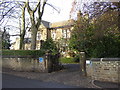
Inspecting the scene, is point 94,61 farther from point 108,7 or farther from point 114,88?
point 108,7

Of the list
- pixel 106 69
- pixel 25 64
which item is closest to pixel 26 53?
pixel 25 64

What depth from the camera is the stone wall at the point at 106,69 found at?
8.74m

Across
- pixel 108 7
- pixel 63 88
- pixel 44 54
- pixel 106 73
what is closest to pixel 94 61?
pixel 106 73

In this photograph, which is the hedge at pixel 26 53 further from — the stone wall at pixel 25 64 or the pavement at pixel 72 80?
the pavement at pixel 72 80

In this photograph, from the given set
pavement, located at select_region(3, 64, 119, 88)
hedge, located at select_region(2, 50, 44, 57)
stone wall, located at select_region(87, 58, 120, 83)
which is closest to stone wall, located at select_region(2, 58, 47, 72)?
hedge, located at select_region(2, 50, 44, 57)

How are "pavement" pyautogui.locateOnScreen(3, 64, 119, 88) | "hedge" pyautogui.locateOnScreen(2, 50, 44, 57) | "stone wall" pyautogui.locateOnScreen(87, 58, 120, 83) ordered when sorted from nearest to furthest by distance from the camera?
1. "pavement" pyautogui.locateOnScreen(3, 64, 119, 88)
2. "stone wall" pyautogui.locateOnScreen(87, 58, 120, 83)
3. "hedge" pyautogui.locateOnScreen(2, 50, 44, 57)

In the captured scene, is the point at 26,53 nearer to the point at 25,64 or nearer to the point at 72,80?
the point at 25,64

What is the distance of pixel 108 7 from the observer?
11.0 m

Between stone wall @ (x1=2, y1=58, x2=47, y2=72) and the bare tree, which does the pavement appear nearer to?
stone wall @ (x1=2, y1=58, x2=47, y2=72)

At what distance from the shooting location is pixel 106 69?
29.8 feet

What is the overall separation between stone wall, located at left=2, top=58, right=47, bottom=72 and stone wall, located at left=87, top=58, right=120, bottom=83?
518cm

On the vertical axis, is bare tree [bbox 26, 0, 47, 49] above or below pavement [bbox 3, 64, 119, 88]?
above

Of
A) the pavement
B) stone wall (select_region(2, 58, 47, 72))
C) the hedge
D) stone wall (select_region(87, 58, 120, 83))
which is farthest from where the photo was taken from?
the hedge

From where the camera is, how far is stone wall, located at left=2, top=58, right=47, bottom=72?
13368 mm
